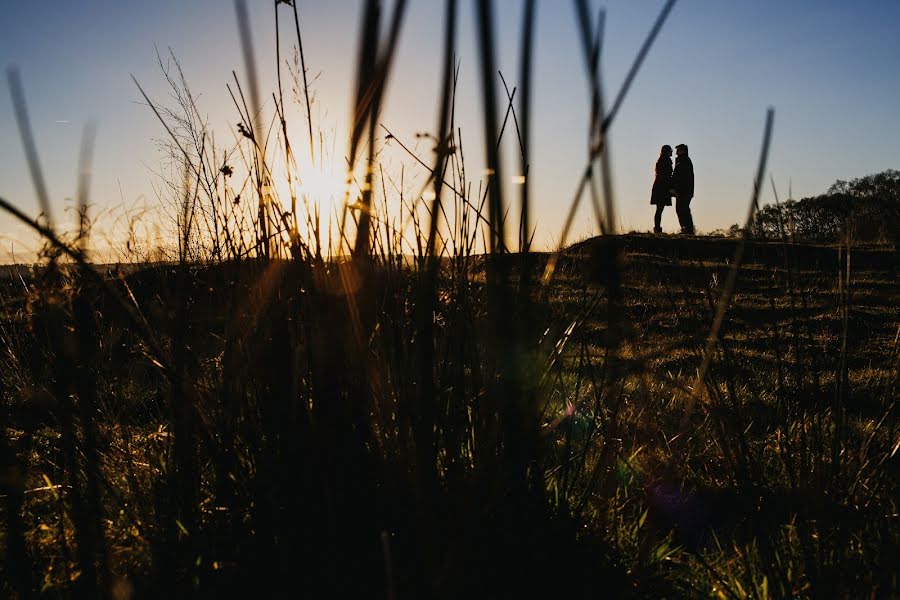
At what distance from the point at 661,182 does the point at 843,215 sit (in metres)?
8.59

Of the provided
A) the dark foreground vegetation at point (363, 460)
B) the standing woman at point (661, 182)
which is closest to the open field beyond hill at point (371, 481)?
the dark foreground vegetation at point (363, 460)

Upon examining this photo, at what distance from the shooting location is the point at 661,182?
35.2 feet

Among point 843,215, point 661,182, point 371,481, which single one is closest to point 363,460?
point 371,481

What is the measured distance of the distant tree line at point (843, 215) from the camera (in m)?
1.07

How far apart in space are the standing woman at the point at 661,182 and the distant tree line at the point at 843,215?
146 centimetres

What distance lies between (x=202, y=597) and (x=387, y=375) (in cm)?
51

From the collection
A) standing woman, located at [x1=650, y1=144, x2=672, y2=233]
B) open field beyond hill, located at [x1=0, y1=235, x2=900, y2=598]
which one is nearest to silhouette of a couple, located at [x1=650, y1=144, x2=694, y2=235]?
standing woman, located at [x1=650, y1=144, x2=672, y2=233]

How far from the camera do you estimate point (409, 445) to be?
3.72ft

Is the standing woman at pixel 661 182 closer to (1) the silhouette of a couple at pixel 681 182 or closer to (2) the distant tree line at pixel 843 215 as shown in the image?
(1) the silhouette of a couple at pixel 681 182

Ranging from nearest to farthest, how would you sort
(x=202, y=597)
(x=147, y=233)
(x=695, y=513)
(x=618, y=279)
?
(x=618, y=279), (x=202, y=597), (x=147, y=233), (x=695, y=513)

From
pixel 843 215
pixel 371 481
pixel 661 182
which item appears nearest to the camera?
pixel 371 481

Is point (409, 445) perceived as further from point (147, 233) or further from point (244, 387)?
point (147, 233)

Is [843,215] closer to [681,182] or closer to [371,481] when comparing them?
[371,481]

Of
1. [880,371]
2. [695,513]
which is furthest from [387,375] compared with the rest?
[880,371]
